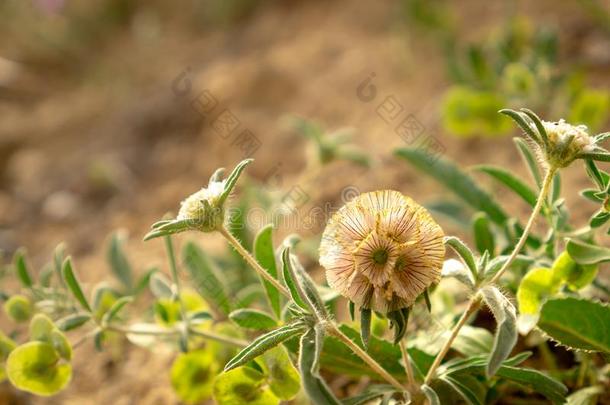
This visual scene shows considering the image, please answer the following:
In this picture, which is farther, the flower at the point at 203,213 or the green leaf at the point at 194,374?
the green leaf at the point at 194,374

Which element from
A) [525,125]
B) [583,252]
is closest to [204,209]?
[525,125]

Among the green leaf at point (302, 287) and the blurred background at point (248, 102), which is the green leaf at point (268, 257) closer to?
the green leaf at point (302, 287)

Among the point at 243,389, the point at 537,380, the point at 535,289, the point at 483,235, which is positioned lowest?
the point at 537,380

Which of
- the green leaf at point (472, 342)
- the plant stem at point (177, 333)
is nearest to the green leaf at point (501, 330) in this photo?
the green leaf at point (472, 342)

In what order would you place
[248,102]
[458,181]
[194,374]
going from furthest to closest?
[248,102]
[458,181]
[194,374]

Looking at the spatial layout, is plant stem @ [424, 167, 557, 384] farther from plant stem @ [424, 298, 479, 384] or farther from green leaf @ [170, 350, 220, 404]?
green leaf @ [170, 350, 220, 404]

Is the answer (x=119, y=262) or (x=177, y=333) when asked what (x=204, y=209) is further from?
(x=119, y=262)
